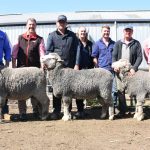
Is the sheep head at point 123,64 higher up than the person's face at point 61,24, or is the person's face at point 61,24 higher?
the person's face at point 61,24

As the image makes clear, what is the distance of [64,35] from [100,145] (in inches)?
136

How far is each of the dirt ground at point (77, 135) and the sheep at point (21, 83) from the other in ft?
2.00

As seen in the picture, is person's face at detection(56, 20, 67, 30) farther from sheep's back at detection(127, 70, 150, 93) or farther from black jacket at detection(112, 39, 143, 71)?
sheep's back at detection(127, 70, 150, 93)

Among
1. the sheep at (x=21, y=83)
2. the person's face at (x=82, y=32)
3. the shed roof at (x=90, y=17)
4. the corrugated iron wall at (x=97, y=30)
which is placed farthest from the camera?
the shed roof at (x=90, y=17)

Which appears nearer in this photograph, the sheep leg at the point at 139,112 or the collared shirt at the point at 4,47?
the sheep leg at the point at 139,112

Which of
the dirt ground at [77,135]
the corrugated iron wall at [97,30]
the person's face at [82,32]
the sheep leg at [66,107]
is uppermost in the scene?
the corrugated iron wall at [97,30]

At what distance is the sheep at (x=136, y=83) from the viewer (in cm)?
1009

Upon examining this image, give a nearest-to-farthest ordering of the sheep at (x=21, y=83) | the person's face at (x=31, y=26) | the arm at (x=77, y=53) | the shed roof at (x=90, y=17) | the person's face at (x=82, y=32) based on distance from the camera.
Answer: the sheep at (x=21, y=83) < the person's face at (x=31, y=26) < the arm at (x=77, y=53) < the person's face at (x=82, y=32) < the shed roof at (x=90, y=17)

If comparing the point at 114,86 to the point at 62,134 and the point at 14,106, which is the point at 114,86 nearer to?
the point at 62,134

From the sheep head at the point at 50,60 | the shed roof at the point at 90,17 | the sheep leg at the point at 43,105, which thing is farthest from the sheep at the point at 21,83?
the shed roof at the point at 90,17

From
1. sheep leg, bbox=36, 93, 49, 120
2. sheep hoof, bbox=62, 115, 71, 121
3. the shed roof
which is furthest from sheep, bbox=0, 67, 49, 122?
the shed roof

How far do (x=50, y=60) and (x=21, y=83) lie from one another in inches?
32.1

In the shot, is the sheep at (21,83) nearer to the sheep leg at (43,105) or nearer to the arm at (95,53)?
the sheep leg at (43,105)

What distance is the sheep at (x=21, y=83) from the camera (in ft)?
32.7
